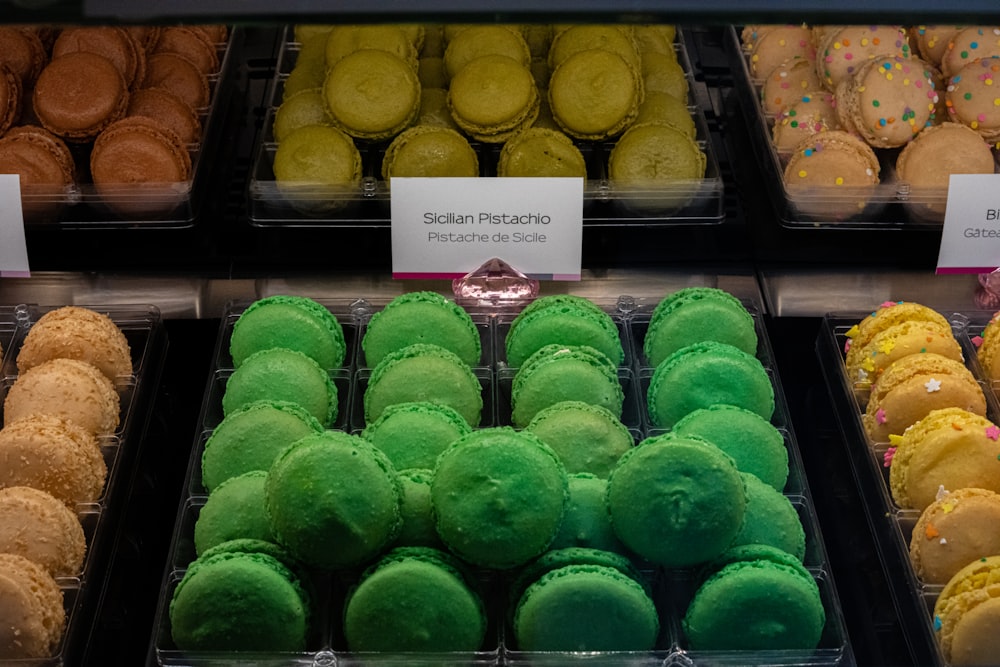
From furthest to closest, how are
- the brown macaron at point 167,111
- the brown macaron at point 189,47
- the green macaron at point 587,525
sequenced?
the brown macaron at point 189,47
the brown macaron at point 167,111
the green macaron at point 587,525

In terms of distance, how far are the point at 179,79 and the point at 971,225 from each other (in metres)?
1.39

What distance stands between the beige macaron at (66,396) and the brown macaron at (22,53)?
602 millimetres

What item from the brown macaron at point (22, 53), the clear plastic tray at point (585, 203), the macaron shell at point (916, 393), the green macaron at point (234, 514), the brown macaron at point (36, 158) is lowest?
the green macaron at point (234, 514)

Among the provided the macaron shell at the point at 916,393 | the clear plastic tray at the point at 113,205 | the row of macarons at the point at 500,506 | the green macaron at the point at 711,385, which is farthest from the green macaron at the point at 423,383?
the macaron shell at the point at 916,393

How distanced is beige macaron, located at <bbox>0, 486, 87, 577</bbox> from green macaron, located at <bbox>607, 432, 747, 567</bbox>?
2.32 ft

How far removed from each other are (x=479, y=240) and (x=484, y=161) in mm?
244

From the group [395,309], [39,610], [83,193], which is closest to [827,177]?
[395,309]

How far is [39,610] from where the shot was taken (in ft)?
4.57

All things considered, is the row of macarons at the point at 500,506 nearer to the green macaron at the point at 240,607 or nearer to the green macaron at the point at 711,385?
the green macaron at the point at 240,607

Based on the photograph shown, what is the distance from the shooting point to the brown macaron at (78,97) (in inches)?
77.4

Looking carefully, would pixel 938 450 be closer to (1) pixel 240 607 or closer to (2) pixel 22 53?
(1) pixel 240 607

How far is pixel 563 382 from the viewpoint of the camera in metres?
1.66

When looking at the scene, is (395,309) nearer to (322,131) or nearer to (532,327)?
(532,327)

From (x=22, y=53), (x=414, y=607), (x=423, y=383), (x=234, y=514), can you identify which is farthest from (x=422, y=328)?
(x=22, y=53)
